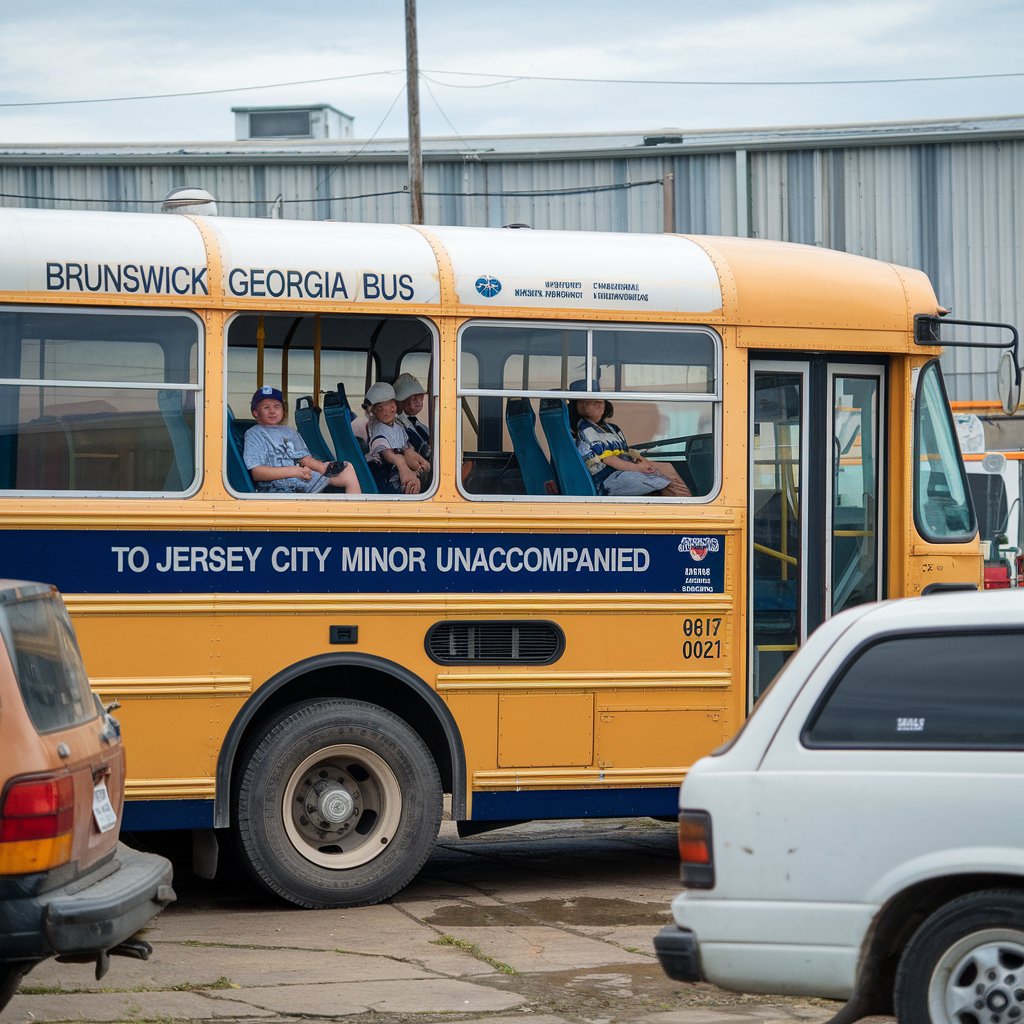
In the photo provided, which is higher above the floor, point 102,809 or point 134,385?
point 134,385

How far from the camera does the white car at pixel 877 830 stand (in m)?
4.75

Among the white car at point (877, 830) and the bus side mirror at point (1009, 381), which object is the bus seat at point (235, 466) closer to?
the white car at point (877, 830)

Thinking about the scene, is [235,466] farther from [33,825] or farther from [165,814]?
[33,825]

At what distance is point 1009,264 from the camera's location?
3086 centimetres

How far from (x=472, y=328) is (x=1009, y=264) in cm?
2462

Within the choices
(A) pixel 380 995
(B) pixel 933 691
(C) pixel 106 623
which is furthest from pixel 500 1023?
(C) pixel 106 623

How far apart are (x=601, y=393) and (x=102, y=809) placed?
389 centimetres

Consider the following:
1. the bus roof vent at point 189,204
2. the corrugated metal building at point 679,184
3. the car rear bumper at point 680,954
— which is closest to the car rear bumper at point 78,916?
the car rear bumper at point 680,954

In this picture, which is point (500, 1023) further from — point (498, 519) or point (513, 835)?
point (513, 835)

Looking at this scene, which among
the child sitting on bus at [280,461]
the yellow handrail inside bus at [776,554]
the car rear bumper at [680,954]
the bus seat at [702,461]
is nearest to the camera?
the car rear bumper at [680,954]

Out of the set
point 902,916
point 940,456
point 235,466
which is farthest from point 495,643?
point 902,916

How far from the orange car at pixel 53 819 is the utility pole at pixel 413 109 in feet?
64.9

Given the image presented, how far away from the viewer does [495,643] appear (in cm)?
837

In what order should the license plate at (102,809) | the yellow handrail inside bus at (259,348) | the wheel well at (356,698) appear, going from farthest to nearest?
the yellow handrail inside bus at (259,348), the wheel well at (356,698), the license plate at (102,809)
